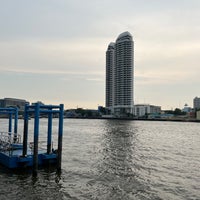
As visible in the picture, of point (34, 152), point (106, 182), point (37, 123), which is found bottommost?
point (106, 182)

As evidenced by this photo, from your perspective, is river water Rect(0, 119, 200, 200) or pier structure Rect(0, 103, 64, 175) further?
pier structure Rect(0, 103, 64, 175)

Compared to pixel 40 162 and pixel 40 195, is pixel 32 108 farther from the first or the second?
pixel 40 195

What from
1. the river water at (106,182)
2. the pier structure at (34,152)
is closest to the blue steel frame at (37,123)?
the pier structure at (34,152)

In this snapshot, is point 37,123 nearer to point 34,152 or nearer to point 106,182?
point 34,152

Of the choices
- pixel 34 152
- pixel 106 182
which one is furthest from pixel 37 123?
pixel 106 182

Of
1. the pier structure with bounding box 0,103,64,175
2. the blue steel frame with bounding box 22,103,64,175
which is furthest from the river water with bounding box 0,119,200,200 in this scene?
the blue steel frame with bounding box 22,103,64,175

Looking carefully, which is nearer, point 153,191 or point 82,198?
point 82,198

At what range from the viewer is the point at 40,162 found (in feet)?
84.5

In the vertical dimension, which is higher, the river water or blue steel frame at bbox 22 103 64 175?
blue steel frame at bbox 22 103 64 175

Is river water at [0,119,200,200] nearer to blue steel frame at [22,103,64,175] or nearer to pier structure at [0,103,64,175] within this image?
pier structure at [0,103,64,175]

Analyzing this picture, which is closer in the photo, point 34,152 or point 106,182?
point 34,152

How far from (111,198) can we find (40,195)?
16.7 ft

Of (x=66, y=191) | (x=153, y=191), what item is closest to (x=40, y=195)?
(x=66, y=191)

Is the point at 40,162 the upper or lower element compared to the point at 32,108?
lower
